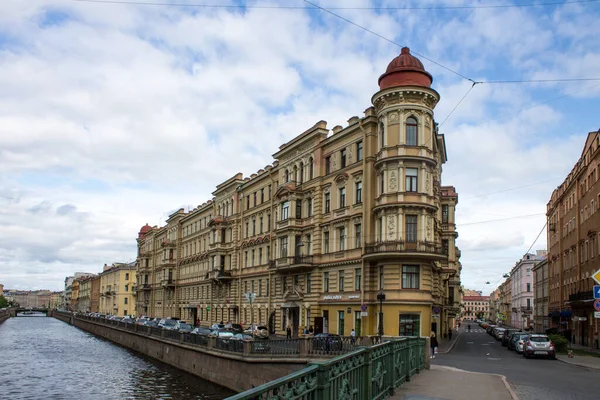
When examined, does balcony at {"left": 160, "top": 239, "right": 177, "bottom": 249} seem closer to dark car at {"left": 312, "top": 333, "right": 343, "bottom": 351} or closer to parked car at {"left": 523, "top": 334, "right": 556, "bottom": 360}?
parked car at {"left": 523, "top": 334, "right": 556, "bottom": 360}

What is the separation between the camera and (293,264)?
46.2 metres

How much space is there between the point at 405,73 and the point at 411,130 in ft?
12.4

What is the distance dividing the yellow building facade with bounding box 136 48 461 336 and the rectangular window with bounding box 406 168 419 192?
63mm

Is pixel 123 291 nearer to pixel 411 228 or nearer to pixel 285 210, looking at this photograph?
pixel 285 210

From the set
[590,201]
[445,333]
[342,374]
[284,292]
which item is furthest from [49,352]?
[342,374]

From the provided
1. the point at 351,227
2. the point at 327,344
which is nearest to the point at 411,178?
the point at 351,227

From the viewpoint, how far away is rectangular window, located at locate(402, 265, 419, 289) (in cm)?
3703

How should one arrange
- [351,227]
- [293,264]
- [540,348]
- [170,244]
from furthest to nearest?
1. [170,244]
2. [293,264]
3. [351,227]
4. [540,348]

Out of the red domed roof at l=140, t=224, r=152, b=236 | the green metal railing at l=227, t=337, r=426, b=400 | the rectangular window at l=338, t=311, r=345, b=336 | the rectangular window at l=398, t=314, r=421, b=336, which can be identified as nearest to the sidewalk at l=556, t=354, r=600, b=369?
the rectangular window at l=398, t=314, r=421, b=336

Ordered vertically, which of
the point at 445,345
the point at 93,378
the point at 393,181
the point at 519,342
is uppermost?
the point at 393,181

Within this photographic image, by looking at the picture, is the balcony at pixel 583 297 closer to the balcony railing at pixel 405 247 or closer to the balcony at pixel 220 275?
the balcony railing at pixel 405 247

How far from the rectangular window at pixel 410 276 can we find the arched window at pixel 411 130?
794 cm

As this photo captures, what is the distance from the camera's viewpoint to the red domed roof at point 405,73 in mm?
38219

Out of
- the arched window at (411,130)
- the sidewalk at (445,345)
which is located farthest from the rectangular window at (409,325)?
the arched window at (411,130)
